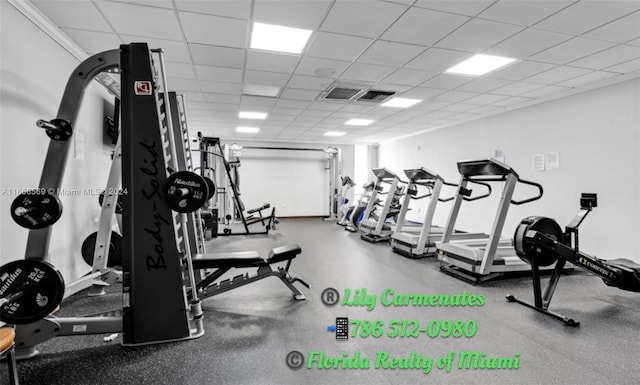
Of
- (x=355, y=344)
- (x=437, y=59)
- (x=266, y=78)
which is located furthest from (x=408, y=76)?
(x=355, y=344)

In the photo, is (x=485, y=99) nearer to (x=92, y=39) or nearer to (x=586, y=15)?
(x=586, y=15)

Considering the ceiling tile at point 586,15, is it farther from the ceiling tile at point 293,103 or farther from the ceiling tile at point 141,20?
the ceiling tile at point 293,103

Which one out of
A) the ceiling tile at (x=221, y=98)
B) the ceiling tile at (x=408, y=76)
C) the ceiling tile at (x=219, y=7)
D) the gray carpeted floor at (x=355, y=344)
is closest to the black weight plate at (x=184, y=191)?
the gray carpeted floor at (x=355, y=344)

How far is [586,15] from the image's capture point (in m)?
2.74

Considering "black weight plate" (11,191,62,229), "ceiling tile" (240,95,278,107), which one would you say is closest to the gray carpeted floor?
"black weight plate" (11,191,62,229)

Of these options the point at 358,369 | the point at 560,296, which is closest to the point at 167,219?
the point at 358,369

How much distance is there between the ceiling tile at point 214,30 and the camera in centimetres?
282

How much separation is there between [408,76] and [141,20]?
10.7 ft

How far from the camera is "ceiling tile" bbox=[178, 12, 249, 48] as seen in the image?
9.25 ft

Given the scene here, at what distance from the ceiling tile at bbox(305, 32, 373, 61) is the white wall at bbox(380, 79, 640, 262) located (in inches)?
153

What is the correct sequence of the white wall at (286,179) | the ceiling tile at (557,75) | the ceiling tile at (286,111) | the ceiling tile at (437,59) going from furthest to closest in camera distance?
the white wall at (286,179) → the ceiling tile at (286,111) → the ceiling tile at (557,75) → the ceiling tile at (437,59)

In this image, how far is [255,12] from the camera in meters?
2.72

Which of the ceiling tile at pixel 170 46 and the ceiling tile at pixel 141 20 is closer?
the ceiling tile at pixel 141 20

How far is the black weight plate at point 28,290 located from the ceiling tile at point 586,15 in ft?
14.4
